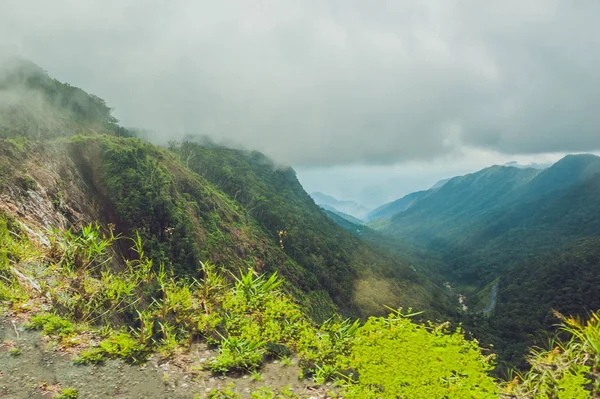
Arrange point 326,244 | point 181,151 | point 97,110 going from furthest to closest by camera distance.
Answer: point 181,151, point 326,244, point 97,110

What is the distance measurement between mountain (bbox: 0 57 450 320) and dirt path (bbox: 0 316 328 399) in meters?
3.26

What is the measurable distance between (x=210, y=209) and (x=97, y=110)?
5287cm

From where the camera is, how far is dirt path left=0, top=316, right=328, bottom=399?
20.5 feet

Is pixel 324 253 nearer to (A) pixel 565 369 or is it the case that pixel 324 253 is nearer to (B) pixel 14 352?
(A) pixel 565 369

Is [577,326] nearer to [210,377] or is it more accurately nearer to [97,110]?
[210,377]

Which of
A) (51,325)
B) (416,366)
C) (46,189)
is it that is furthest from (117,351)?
(46,189)

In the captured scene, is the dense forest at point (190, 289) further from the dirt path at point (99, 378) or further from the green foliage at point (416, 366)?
the dirt path at point (99, 378)

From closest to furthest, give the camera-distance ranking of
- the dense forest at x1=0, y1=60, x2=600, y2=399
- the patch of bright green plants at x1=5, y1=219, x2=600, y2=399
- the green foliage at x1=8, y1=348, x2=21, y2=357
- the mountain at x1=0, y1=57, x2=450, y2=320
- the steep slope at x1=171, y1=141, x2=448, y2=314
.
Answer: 1. the patch of bright green plants at x1=5, y1=219, x2=600, y2=399
2. the dense forest at x1=0, y1=60, x2=600, y2=399
3. the green foliage at x1=8, y1=348, x2=21, y2=357
4. the mountain at x1=0, y1=57, x2=450, y2=320
5. the steep slope at x1=171, y1=141, x2=448, y2=314

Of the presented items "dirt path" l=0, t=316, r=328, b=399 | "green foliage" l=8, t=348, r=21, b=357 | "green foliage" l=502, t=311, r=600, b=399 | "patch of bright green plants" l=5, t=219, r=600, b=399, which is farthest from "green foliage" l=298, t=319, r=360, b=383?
"green foliage" l=8, t=348, r=21, b=357

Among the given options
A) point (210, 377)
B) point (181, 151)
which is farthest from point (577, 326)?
point (181, 151)

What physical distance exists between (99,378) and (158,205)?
6277cm

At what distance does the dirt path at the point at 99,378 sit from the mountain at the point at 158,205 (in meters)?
3.26

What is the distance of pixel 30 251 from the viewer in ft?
31.1

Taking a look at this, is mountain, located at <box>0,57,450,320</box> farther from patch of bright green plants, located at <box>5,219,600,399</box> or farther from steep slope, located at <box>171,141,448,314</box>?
patch of bright green plants, located at <box>5,219,600,399</box>
